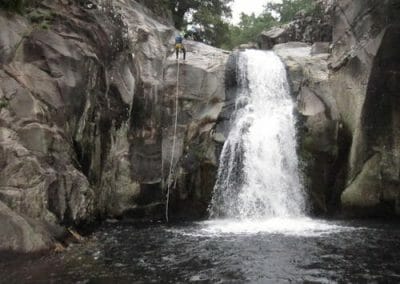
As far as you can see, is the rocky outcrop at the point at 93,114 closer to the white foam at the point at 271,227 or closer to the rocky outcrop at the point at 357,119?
the white foam at the point at 271,227

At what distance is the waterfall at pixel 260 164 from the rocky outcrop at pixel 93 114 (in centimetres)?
96

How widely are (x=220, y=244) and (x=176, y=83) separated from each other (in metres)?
10.5

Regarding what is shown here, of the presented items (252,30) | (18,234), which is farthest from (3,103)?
(252,30)

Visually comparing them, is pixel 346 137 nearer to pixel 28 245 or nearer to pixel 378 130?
→ pixel 378 130

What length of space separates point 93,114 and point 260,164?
24.5 feet

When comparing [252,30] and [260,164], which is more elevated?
[252,30]

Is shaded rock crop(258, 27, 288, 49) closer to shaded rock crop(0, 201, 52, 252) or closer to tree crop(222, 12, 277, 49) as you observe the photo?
tree crop(222, 12, 277, 49)

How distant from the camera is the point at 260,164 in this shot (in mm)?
19141

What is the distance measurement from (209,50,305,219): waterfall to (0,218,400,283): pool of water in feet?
10.1

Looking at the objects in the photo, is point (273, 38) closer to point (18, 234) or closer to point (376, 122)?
point (376, 122)

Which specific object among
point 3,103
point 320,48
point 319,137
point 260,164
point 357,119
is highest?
point 320,48

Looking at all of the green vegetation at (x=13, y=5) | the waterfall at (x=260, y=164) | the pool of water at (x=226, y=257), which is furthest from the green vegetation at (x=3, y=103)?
the waterfall at (x=260, y=164)

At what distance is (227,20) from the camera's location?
112 ft

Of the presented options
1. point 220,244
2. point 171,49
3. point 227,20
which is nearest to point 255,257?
point 220,244
